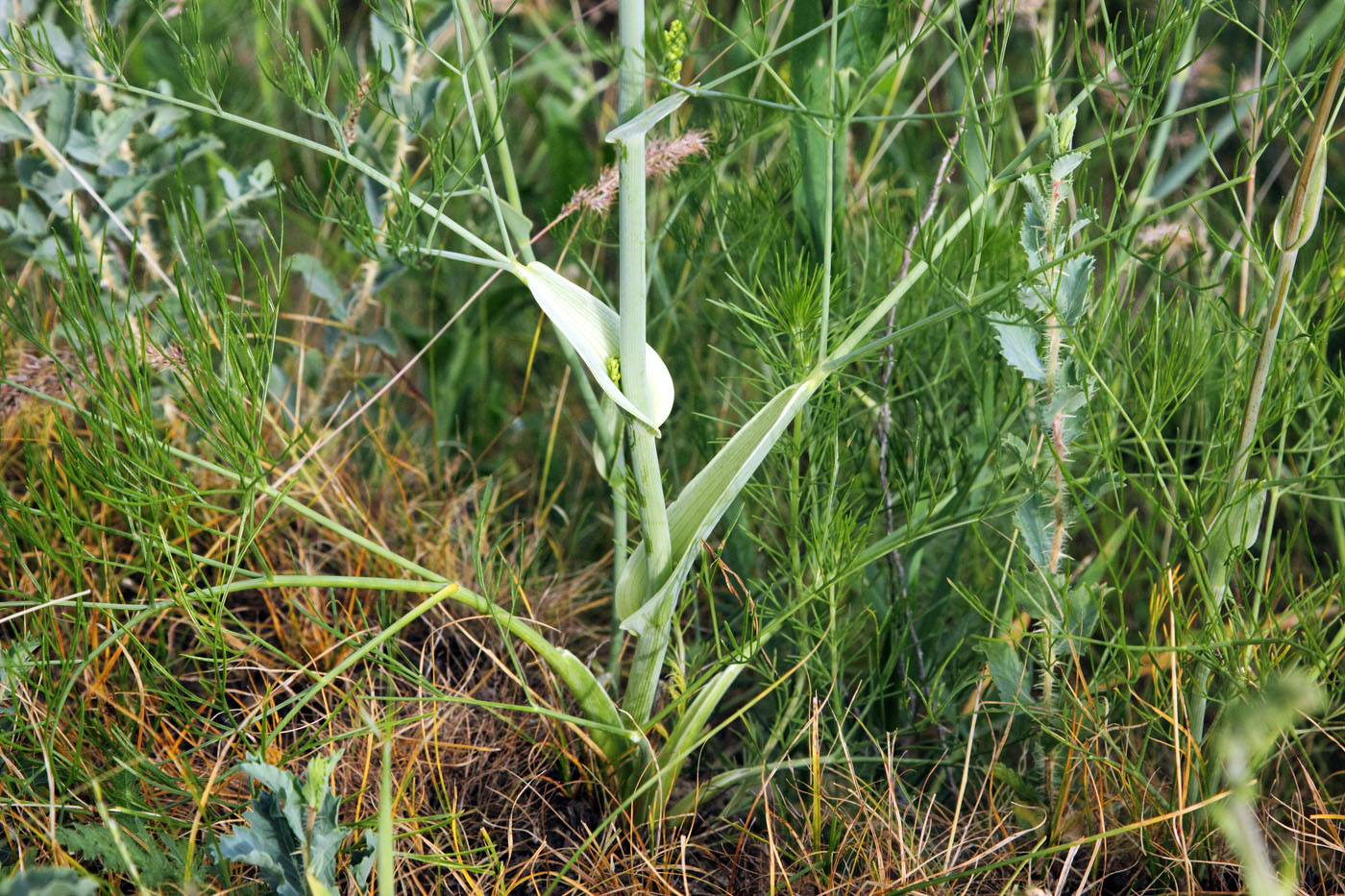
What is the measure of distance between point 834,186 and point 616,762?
2.19 ft

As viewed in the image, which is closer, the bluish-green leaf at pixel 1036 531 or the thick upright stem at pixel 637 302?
the thick upright stem at pixel 637 302

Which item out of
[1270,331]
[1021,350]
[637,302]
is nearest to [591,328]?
[637,302]

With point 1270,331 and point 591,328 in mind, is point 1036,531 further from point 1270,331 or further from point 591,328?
point 591,328

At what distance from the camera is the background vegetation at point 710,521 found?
2.69 feet

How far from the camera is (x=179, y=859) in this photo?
81 centimetres

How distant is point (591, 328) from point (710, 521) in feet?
0.66

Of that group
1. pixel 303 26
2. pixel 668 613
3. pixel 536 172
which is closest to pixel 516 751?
pixel 668 613

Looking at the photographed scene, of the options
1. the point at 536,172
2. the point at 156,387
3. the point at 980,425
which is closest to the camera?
the point at 980,425

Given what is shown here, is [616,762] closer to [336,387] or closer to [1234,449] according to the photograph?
[1234,449]

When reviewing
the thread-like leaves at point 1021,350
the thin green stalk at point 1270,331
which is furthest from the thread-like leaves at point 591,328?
the thin green stalk at point 1270,331

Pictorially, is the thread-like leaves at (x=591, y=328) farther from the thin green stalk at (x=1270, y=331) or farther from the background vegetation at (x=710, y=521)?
the thin green stalk at (x=1270, y=331)

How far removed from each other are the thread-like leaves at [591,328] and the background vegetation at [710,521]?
0.02 m

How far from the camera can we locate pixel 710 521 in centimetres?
89

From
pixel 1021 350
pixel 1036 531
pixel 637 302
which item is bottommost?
pixel 1036 531
